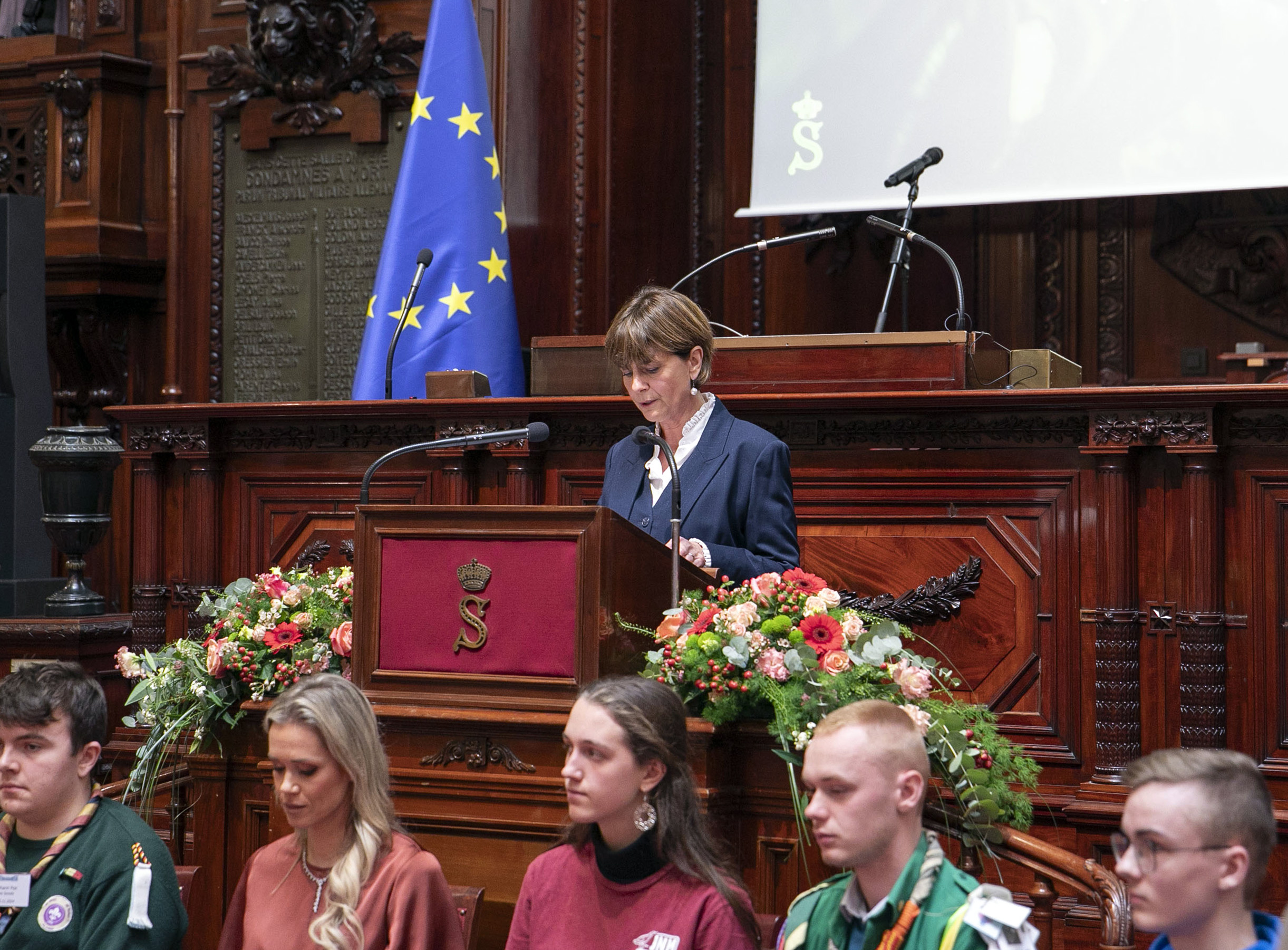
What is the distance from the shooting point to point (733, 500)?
358cm

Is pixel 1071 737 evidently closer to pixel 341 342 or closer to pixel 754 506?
pixel 754 506

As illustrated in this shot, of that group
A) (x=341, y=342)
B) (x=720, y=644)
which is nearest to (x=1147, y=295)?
(x=341, y=342)

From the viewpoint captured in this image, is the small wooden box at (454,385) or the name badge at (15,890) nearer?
the name badge at (15,890)

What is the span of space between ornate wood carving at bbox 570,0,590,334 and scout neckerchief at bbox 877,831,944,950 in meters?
4.58

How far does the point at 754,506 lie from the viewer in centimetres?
357

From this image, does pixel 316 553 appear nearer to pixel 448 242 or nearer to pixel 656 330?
pixel 448 242

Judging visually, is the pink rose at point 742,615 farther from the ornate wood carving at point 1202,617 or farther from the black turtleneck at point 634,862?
the ornate wood carving at point 1202,617

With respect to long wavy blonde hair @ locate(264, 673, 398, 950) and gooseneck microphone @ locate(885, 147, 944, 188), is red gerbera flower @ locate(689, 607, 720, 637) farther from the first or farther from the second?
gooseneck microphone @ locate(885, 147, 944, 188)

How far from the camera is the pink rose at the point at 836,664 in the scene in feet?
9.71

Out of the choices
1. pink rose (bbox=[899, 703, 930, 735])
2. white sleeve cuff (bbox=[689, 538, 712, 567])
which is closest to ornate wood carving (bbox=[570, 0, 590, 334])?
white sleeve cuff (bbox=[689, 538, 712, 567])

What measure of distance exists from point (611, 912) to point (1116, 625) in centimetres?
220

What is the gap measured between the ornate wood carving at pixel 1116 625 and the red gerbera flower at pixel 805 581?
1427 mm

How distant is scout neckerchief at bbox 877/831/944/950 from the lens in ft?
7.57

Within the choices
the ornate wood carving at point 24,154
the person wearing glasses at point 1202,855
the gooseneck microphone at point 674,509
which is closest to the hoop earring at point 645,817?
the gooseneck microphone at point 674,509
